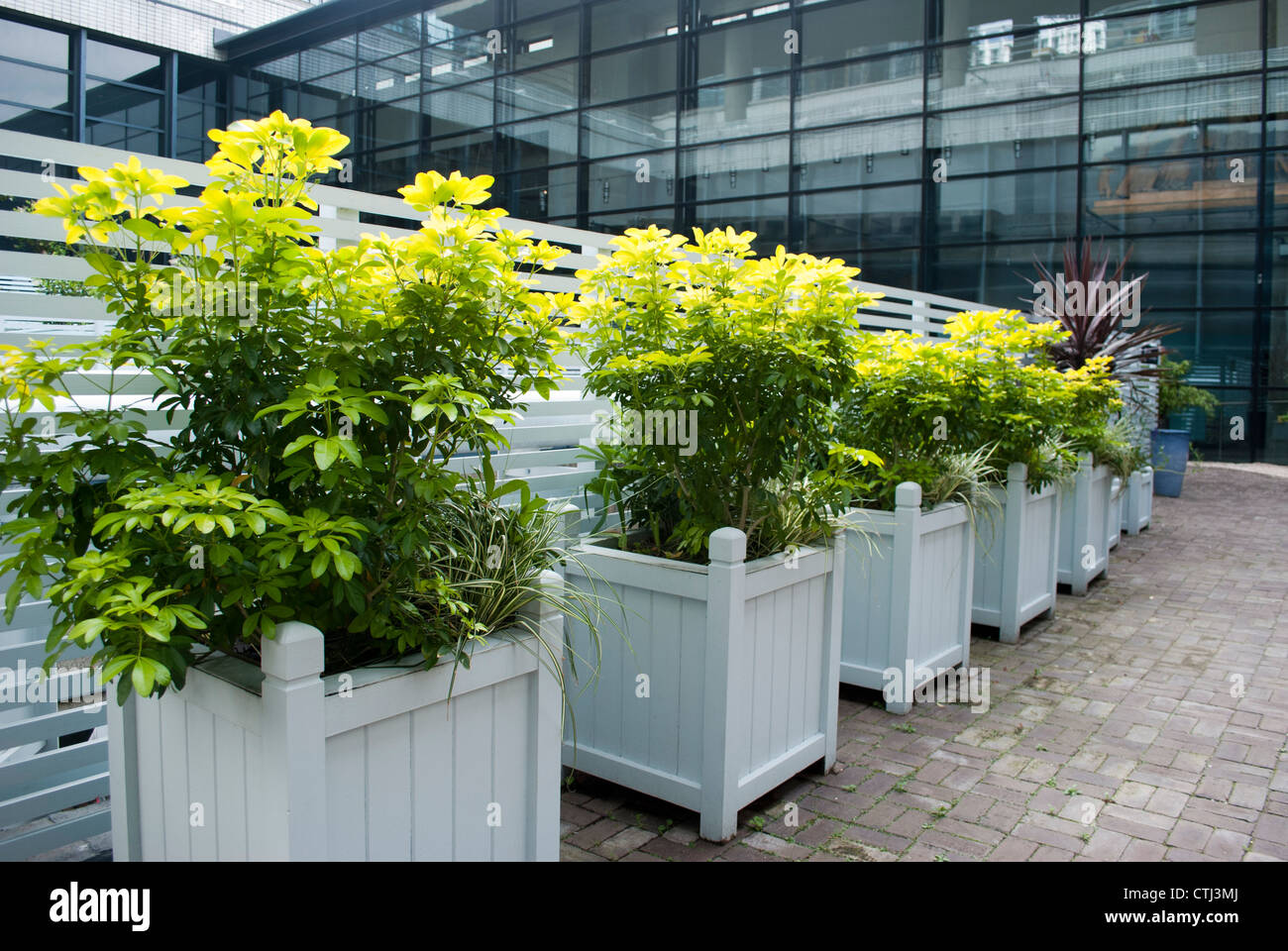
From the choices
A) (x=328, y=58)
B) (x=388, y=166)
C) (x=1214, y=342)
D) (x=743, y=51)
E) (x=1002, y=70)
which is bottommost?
(x=1214, y=342)

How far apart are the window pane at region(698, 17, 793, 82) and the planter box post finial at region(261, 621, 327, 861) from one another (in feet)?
51.1

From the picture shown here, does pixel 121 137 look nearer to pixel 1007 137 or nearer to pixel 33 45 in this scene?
pixel 33 45

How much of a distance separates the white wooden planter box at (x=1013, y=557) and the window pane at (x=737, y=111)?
37.2 ft

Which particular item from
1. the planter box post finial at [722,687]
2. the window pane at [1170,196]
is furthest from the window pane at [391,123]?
the planter box post finial at [722,687]

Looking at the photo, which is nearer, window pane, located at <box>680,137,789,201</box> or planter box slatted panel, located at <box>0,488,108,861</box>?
planter box slatted panel, located at <box>0,488,108,861</box>

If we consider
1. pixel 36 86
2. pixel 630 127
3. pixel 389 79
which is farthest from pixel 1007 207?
pixel 36 86

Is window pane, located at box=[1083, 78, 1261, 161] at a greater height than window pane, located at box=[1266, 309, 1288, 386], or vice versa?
window pane, located at box=[1083, 78, 1261, 161]

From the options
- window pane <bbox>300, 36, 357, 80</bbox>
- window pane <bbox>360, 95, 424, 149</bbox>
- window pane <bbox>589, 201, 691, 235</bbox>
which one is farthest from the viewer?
window pane <bbox>300, 36, 357, 80</bbox>

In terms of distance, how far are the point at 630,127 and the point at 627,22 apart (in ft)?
6.04

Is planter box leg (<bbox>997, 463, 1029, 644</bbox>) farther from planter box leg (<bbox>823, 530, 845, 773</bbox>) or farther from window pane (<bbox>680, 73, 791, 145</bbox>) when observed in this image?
window pane (<bbox>680, 73, 791, 145</bbox>)

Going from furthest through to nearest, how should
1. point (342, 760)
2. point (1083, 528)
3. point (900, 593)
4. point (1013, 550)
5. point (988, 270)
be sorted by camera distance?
point (988, 270)
point (1083, 528)
point (1013, 550)
point (900, 593)
point (342, 760)

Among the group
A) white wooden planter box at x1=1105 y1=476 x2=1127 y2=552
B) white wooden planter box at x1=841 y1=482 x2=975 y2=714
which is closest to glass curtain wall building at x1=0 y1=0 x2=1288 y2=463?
white wooden planter box at x1=1105 y1=476 x2=1127 y2=552

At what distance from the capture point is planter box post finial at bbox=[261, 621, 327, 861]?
71.8 inches

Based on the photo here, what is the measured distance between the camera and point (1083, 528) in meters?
6.85
